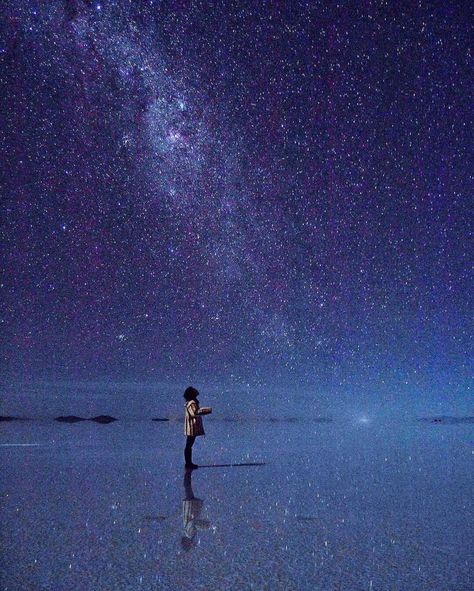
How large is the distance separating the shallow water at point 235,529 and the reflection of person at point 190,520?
0.07 feet

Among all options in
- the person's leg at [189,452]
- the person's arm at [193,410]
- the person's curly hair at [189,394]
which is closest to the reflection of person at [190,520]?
the person's leg at [189,452]

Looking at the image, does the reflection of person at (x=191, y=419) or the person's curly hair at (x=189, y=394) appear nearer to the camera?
the reflection of person at (x=191, y=419)

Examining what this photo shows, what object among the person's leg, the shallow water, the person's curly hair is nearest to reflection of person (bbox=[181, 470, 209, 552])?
the shallow water

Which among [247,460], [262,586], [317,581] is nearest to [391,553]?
[317,581]

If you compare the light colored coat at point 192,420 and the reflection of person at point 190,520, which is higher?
the light colored coat at point 192,420

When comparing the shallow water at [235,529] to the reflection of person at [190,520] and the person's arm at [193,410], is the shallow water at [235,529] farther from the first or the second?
the person's arm at [193,410]

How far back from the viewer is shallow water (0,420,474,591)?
4.68m

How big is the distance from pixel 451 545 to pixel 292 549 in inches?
61.9

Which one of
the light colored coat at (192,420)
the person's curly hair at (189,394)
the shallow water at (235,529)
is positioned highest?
the person's curly hair at (189,394)

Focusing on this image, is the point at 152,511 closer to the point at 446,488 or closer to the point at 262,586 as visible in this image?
the point at 262,586

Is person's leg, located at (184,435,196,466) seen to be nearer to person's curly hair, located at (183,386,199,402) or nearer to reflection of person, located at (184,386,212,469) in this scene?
reflection of person, located at (184,386,212,469)

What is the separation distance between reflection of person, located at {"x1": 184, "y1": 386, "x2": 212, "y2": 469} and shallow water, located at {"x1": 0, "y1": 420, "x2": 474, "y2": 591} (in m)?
0.48

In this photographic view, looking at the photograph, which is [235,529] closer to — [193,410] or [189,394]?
[193,410]

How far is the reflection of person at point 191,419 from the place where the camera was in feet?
41.7
